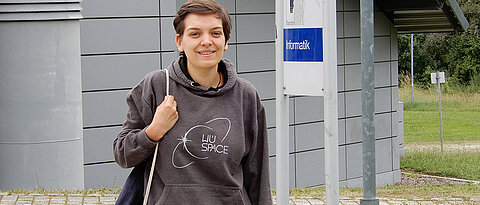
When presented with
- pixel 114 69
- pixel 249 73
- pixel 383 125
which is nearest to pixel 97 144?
pixel 114 69

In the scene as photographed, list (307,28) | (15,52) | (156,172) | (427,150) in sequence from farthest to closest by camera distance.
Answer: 1. (427,150)
2. (15,52)
3. (307,28)
4. (156,172)

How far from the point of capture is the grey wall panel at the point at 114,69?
35.2ft

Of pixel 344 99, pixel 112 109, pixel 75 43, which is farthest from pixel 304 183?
pixel 75 43

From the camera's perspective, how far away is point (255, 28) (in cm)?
1245

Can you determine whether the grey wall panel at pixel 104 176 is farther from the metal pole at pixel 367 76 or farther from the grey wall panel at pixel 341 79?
the metal pole at pixel 367 76

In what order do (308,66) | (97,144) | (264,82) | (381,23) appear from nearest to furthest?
1. (308,66)
2. (97,144)
3. (264,82)
4. (381,23)

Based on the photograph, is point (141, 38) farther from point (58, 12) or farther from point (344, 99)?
point (344, 99)

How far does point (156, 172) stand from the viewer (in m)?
2.95

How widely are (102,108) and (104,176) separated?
952 mm

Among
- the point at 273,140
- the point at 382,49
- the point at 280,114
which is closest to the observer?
the point at 280,114

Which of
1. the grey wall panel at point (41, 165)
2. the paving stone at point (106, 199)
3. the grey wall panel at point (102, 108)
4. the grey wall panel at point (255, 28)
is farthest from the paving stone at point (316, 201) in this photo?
the grey wall panel at point (255, 28)

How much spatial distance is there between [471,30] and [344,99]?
121 ft

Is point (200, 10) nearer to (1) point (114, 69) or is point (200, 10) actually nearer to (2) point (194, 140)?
(2) point (194, 140)

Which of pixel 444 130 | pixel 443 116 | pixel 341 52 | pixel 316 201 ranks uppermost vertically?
pixel 341 52
